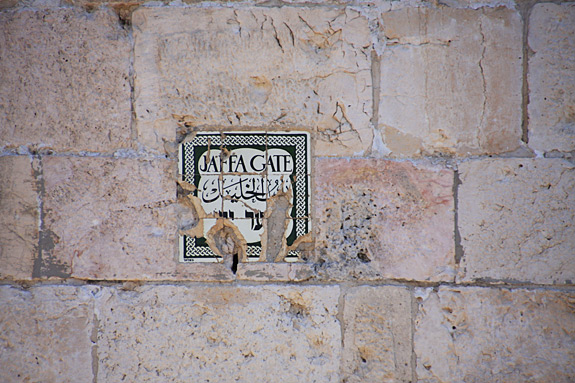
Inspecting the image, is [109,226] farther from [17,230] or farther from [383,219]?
[383,219]

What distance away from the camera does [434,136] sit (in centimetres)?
186

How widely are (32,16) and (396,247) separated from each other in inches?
83.6

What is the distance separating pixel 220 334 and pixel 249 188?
28.6 inches

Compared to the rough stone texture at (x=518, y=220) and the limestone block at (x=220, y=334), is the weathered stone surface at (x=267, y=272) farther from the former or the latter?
the rough stone texture at (x=518, y=220)

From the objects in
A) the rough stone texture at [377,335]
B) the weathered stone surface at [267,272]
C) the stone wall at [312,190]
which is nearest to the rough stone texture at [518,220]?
the stone wall at [312,190]

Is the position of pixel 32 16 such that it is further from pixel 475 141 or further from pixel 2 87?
pixel 475 141

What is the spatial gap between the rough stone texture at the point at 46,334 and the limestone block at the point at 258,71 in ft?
2.90

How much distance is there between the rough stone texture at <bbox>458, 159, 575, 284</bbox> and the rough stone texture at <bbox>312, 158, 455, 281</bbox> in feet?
0.31

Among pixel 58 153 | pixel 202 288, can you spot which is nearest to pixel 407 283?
pixel 202 288

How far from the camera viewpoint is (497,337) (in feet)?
5.97

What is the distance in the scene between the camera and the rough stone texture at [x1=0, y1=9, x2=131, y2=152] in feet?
6.15

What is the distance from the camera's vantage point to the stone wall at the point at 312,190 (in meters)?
1.83

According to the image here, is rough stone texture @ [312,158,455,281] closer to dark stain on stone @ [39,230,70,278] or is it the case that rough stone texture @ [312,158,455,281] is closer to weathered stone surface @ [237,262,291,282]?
weathered stone surface @ [237,262,291,282]

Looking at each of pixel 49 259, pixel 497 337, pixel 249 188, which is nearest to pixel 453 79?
pixel 249 188
